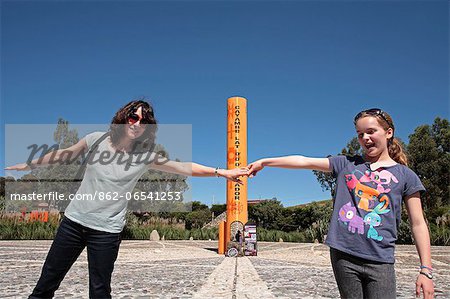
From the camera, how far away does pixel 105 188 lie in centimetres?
251

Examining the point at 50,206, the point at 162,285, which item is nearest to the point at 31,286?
the point at 162,285

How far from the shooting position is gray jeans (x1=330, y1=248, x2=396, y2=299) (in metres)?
1.96

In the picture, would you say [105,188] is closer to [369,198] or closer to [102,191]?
[102,191]

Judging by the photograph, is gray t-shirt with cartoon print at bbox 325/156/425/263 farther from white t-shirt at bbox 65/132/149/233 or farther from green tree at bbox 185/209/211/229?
green tree at bbox 185/209/211/229

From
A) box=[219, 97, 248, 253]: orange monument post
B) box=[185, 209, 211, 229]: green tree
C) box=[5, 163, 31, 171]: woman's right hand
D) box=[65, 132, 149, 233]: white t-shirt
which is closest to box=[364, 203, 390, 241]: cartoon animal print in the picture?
box=[65, 132, 149, 233]: white t-shirt

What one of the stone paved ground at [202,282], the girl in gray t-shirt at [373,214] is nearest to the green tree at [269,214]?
the stone paved ground at [202,282]

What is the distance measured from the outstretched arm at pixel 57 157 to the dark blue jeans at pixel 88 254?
467mm

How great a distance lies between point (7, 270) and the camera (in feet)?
20.7

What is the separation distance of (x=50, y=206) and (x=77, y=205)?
2344 cm

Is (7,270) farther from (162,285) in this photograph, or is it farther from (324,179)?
(324,179)

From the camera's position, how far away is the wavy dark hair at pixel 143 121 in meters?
2.66

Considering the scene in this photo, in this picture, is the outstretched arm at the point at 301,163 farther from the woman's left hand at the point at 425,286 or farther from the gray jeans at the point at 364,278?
the woman's left hand at the point at 425,286

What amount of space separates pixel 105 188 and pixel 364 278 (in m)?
1.59

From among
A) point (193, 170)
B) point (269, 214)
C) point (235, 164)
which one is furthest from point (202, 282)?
point (269, 214)
